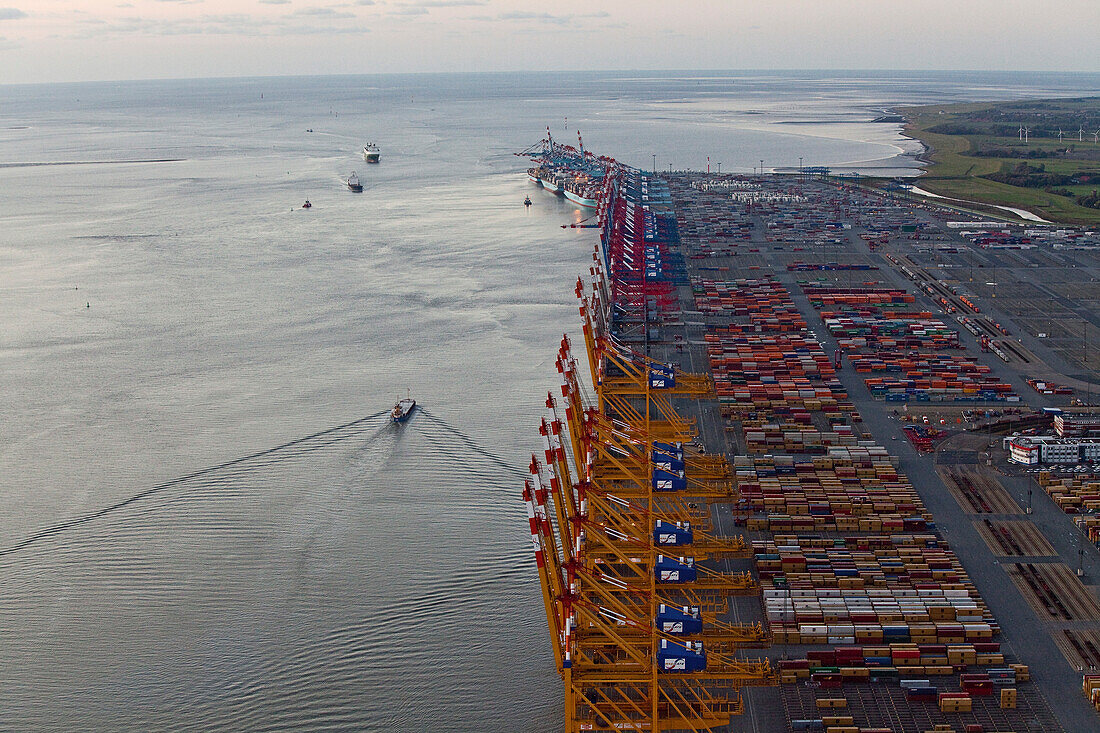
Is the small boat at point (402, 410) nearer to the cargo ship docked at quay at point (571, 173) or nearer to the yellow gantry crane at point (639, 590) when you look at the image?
the yellow gantry crane at point (639, 590)

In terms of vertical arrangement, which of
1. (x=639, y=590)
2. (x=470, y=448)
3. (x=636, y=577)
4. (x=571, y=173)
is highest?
(x=571, y=173)

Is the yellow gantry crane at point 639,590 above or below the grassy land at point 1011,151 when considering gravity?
below

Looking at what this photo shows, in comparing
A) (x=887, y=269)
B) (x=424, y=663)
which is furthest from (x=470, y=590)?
(x=887, y=269)

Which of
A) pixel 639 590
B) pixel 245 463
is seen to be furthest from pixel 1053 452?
pixel 245 463

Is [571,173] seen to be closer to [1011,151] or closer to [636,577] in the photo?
[1011,151]

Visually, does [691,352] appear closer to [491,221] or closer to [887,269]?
[887,269]

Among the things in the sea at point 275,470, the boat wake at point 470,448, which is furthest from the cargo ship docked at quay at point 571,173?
the boat wake at point 470,448

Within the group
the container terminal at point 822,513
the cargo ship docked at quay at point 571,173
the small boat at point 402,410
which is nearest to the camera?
the container terminal at point 822,513
